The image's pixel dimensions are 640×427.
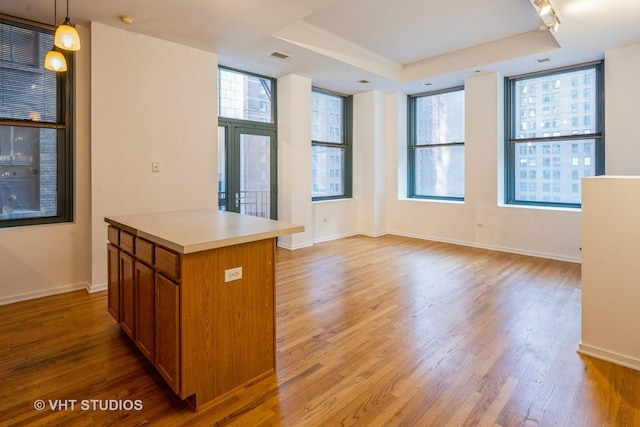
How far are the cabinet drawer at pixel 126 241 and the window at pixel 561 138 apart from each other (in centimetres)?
561

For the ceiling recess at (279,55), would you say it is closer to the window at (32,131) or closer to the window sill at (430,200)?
the window at (32,131)

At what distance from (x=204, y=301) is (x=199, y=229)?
45cm

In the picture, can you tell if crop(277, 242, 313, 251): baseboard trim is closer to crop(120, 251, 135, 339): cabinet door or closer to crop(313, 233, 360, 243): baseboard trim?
crop(313, 233, 360, 243): baseboard trim

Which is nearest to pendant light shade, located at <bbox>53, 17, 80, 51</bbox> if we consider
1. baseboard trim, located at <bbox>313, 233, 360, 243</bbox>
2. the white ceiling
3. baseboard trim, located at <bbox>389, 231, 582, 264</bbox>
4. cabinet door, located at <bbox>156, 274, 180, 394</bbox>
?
the white ceiling

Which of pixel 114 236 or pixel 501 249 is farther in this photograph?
pixel 501 249

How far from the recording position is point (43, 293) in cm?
359

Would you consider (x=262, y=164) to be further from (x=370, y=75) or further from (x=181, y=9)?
(x=181, y=9)

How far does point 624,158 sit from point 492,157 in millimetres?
1619

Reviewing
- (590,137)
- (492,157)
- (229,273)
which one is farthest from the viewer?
(492,157)

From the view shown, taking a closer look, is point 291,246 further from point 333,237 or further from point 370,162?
point 370,162

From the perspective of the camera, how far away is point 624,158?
4492 millimetres

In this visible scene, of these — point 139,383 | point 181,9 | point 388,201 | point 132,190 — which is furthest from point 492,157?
point 139,383


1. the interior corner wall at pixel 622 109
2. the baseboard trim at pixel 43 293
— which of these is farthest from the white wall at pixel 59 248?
the interior corner wall at pixel 622 109

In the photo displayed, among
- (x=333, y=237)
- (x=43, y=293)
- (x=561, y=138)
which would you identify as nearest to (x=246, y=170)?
(x=333, y=237)
